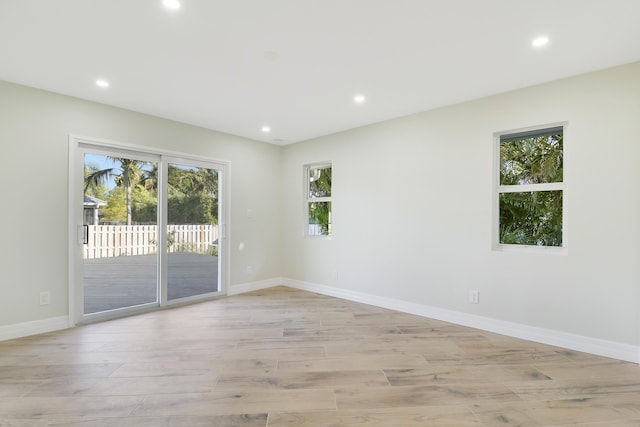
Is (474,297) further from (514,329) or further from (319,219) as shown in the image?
(319,219)

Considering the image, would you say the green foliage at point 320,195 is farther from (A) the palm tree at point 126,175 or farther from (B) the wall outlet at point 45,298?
(B) the wall outlet at point 45,298

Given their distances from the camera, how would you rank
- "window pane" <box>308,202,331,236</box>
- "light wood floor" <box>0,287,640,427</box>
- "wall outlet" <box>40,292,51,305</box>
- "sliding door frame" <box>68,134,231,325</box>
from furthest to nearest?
"window pane" <box>308,202,331,236</box> < "sliding door frame" <box>68,134,231,325</box> < "wall outlet" <box>40,292,51,305</box> < "light wood floor" <box>0,287,640,427</box>

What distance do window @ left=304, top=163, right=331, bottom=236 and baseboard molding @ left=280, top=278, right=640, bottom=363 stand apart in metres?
1.10

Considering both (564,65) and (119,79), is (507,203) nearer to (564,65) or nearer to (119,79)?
(564,65)

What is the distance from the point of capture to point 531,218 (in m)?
3.07

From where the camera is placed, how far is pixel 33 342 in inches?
110

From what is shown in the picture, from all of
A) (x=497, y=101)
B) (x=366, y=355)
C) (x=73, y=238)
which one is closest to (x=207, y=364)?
(x=366, y=355)

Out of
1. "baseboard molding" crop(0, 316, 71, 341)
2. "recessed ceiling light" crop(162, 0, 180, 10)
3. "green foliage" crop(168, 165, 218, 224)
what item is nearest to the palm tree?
"green foliage" crop(168, 165, 218, 224)

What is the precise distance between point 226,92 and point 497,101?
2.85 metres

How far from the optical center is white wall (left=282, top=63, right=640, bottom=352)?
2.53m

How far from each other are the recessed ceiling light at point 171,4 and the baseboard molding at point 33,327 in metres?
3.25

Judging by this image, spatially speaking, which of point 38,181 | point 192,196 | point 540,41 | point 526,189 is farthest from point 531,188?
point 38,181

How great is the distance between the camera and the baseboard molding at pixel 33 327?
112 inches

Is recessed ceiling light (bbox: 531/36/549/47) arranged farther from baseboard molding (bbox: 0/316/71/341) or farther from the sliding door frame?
baseboard molding (bbox: 0/316/71/341)
